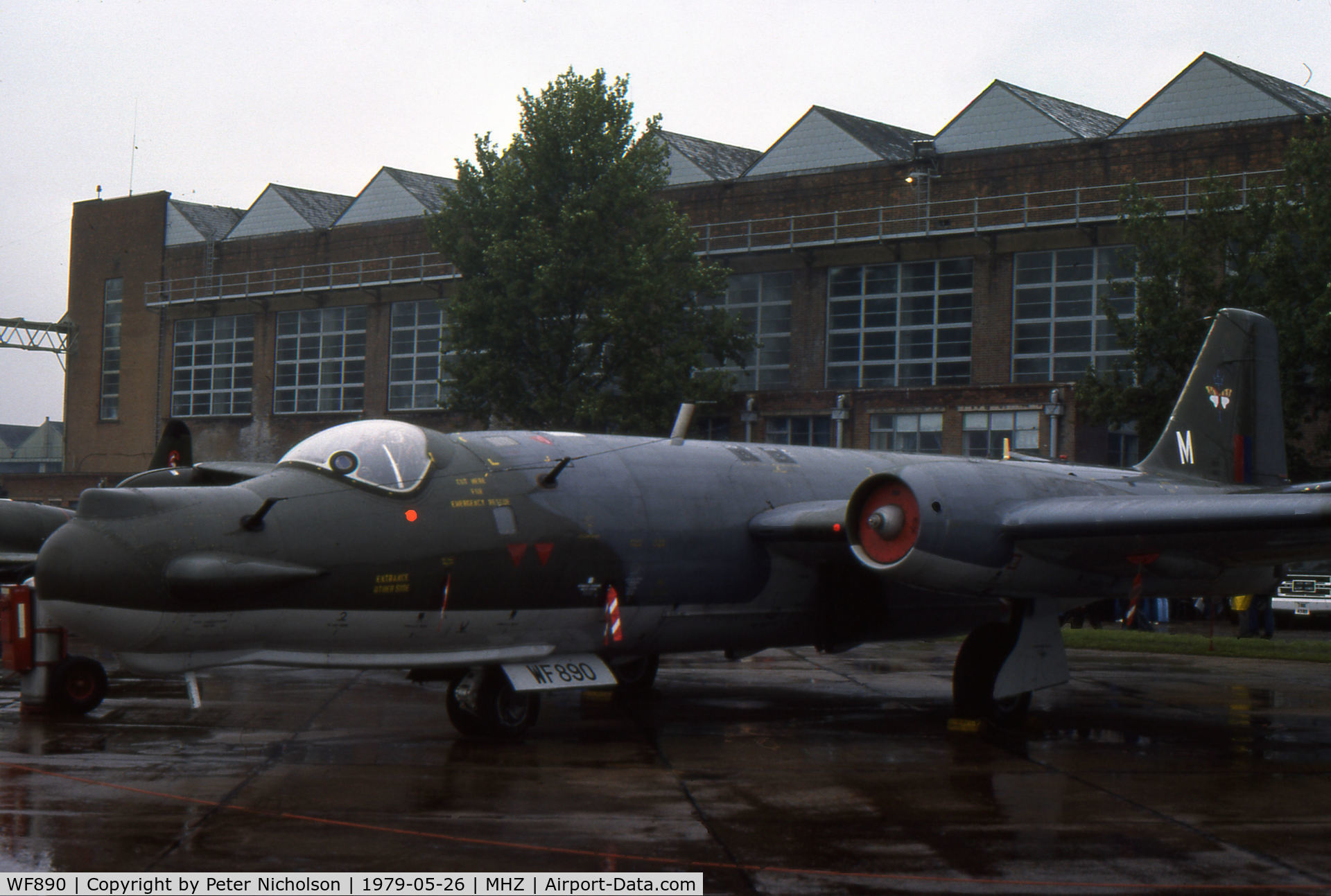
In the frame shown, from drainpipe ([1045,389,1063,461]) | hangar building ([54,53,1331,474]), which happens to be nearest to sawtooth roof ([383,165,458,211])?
hangar building ([54,53,1331,474])

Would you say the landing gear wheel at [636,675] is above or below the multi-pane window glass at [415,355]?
below

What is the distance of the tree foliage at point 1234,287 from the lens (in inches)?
1130

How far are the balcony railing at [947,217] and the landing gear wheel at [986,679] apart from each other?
2700cm

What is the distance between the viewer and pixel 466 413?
4100 cm

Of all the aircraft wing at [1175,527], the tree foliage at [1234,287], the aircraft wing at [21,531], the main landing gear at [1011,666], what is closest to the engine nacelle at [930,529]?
the aircraft wing at [1175,527]

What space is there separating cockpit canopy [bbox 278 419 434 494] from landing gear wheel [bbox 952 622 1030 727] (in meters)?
6.23

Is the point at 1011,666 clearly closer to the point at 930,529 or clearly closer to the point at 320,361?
the point at 930,529

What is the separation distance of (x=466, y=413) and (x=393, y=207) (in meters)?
20.0

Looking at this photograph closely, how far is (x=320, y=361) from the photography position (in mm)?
56938

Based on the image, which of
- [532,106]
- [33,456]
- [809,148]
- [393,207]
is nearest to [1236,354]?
[532,106]

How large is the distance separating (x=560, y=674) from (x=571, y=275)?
2775cm

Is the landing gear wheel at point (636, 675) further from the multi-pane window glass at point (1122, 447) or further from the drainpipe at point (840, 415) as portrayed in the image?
the multi-pane window glass at point (1122, 447)

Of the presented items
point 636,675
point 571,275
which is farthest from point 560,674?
point 571,275

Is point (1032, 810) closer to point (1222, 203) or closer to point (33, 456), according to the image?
point (1222, 203)
